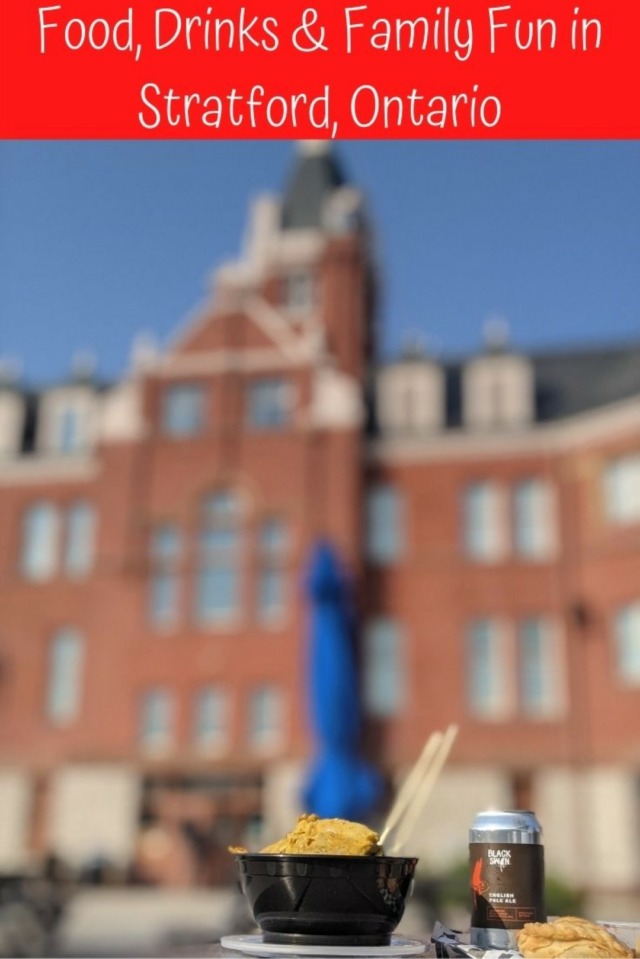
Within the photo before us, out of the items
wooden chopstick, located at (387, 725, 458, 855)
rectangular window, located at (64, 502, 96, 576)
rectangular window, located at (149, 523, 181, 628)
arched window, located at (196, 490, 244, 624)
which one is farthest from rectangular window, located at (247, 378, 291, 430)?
wooden chopstick, located at (387, 725, 458, 855)

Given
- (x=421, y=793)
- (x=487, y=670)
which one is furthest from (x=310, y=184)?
(x=421, y=793)

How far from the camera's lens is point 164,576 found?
70.3ft

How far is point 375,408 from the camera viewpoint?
22859 mm

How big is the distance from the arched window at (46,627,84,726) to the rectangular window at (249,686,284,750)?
3.82m

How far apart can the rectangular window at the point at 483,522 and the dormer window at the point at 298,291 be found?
6270 mm

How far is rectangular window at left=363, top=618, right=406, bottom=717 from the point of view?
20125mm

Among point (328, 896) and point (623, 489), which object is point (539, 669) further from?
point (328, 896)

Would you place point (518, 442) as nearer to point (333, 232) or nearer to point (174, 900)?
point (333, 232)

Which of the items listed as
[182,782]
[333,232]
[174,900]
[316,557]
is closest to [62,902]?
[174,900]

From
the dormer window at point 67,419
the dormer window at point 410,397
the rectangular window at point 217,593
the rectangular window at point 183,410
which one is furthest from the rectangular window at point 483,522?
the dormer window at point 67,419
